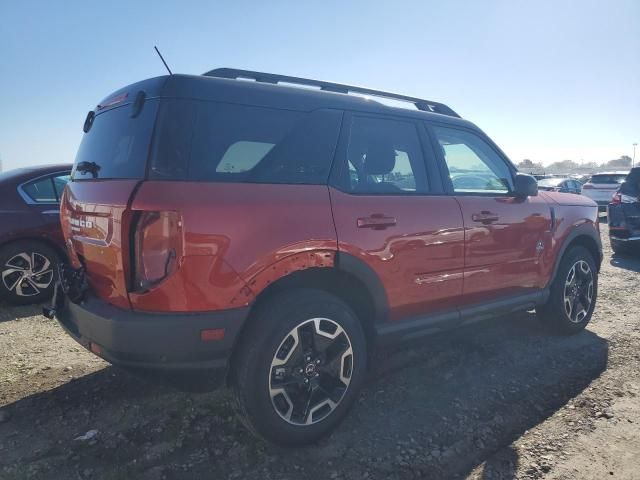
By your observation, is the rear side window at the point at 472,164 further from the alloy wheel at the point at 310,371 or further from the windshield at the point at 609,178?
the windshield at the point at 609,178

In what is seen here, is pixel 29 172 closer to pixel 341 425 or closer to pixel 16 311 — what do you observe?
pixel 16 311

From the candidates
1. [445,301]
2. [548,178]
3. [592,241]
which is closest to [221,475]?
[445,301]

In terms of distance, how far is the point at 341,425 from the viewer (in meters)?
2.86

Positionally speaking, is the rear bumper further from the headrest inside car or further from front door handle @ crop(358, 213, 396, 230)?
the headrest inside car

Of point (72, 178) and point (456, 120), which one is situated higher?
point (456, 120)

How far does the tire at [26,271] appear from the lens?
493 cm

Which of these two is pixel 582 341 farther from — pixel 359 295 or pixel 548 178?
pixel 548 178

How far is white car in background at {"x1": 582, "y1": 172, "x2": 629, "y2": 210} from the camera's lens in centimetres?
1573

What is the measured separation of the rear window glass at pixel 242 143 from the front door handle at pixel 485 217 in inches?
49.4

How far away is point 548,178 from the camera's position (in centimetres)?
1822

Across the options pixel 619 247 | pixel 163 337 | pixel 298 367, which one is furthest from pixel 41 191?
pixel 619 247

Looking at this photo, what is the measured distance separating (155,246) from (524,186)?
2894mm

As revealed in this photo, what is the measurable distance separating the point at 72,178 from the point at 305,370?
1.91 metres

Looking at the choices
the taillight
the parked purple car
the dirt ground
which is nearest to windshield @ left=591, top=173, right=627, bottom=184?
the dirt ground
